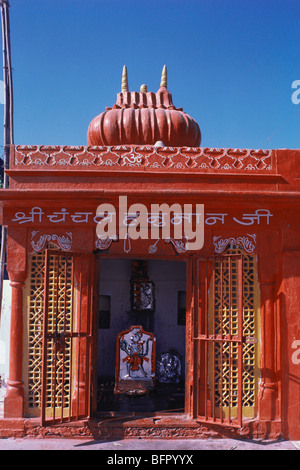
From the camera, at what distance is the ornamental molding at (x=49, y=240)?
18.7ft

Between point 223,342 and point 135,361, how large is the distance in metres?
2.82

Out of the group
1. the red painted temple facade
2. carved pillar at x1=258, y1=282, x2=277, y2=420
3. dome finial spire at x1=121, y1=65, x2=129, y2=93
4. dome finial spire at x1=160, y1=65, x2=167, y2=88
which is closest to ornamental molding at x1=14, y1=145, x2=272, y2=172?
the red painted temple facade

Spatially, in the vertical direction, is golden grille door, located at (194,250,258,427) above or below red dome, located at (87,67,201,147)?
below

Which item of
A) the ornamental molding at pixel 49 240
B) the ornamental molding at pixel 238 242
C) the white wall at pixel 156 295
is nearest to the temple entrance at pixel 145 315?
the white wall at pixel 156 295

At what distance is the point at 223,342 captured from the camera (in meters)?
5.55

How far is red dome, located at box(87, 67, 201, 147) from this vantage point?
6.80 metres

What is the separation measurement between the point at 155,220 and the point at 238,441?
3.12 metres

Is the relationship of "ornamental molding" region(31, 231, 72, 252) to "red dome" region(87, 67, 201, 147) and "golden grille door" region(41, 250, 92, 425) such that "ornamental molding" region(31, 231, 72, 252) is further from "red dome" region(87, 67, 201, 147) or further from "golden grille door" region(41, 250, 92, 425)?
"red dome" region(87, 67, 201, 147)

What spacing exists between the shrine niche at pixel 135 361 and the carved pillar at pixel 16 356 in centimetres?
247

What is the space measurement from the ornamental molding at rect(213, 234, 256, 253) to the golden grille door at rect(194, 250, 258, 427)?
0.12 metres

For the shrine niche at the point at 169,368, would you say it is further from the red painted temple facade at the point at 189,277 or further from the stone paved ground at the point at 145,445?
the stone paved ground at the point at 145,445

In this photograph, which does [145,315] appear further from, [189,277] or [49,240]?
[49,240]

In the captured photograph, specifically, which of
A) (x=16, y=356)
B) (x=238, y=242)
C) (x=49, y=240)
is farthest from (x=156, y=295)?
(x=16, y=356)
